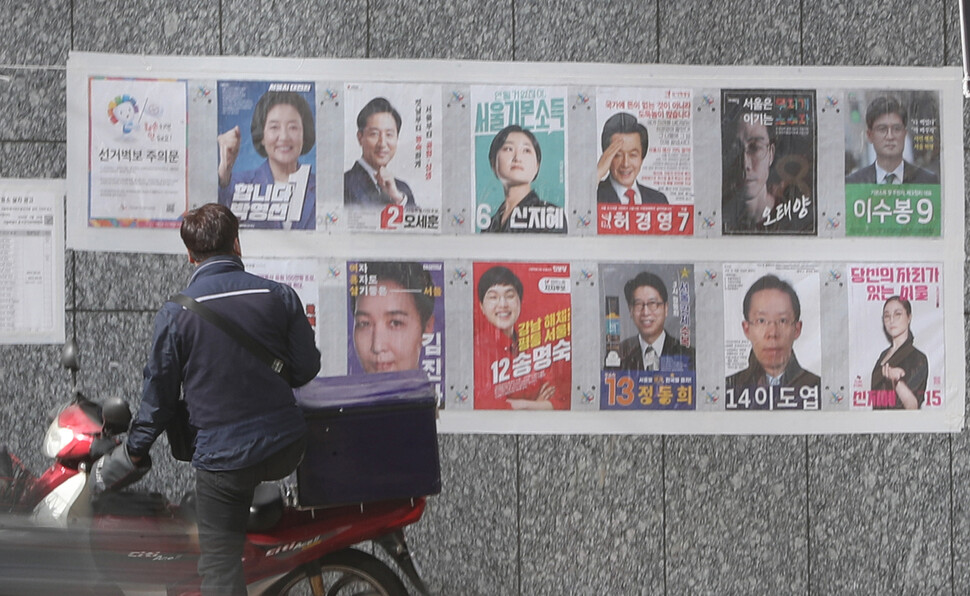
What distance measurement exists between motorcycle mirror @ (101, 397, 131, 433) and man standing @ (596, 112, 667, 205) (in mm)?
2563

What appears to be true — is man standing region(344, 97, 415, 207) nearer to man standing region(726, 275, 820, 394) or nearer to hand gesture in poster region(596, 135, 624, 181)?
hand gesture in poster region(596, 135, 624, 181)

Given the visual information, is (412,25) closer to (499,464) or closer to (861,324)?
(499,464)

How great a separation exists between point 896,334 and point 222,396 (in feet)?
11.3

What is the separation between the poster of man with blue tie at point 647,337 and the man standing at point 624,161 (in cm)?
35

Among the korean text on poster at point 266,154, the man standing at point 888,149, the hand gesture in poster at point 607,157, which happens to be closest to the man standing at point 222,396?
the korean text on poster at point 266,154

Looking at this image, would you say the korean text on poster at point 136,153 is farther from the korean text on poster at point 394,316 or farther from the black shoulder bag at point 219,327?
the black shoulder bag at point 219,327

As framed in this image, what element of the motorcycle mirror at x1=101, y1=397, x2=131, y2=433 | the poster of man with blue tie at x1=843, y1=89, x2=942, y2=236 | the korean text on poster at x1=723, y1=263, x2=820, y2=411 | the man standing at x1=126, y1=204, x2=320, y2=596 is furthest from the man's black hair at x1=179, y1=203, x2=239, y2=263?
the poster of man with blue tie at x1=843, y1=89, x2=942, y2=236

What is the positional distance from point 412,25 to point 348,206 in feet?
3.19

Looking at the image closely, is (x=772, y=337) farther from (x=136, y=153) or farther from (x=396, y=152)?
(x=136, y=153)

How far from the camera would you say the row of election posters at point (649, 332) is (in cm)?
475

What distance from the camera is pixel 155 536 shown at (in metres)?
3.61

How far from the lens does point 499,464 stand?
475 cm

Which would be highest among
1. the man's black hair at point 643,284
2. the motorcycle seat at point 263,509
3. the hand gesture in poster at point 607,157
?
the hand gesture in poster at point 607,157

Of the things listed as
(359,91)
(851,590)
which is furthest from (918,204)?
(359,91)
